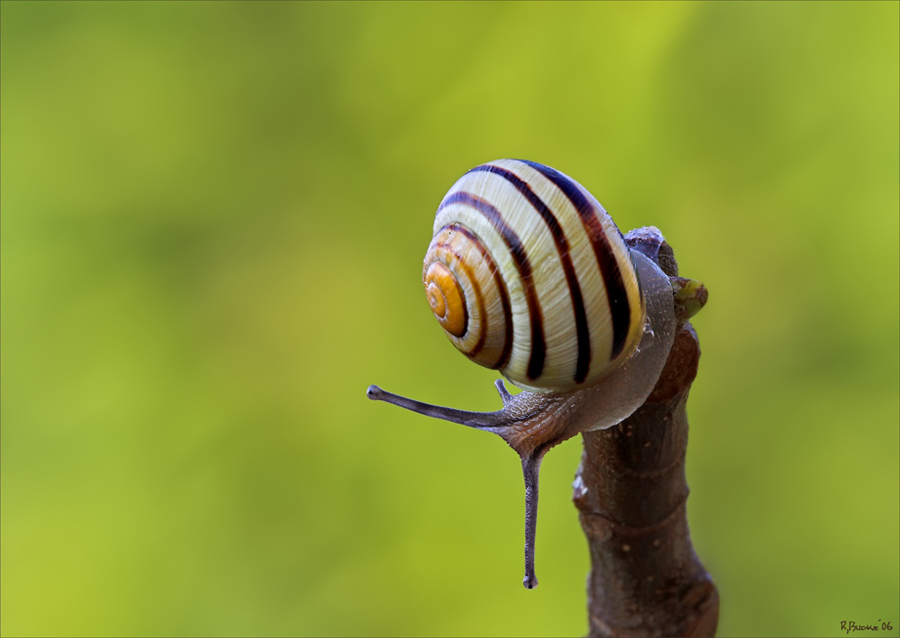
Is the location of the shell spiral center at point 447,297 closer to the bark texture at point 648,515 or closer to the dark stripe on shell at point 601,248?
the dark stripe on shell at point 601,248

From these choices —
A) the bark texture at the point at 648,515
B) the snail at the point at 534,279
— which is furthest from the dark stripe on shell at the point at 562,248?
the bark texture at the point at 648,515

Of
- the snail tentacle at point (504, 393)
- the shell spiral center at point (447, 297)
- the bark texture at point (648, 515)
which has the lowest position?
the bark texture at point (648, 515)

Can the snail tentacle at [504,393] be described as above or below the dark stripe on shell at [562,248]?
below

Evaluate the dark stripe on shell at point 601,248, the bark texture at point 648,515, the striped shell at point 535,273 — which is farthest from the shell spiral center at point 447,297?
the bark texture at point 648,515

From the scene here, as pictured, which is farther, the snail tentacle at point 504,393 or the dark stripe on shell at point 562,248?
the snail tentacle at point 504,393

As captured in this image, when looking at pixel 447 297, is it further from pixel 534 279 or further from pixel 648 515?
pixel 648 515

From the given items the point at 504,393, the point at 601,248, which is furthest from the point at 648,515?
the point at 601,248

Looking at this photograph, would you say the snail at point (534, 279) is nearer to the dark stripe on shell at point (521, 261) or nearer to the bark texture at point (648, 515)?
the dark stripe on shell at point (521, 261)
